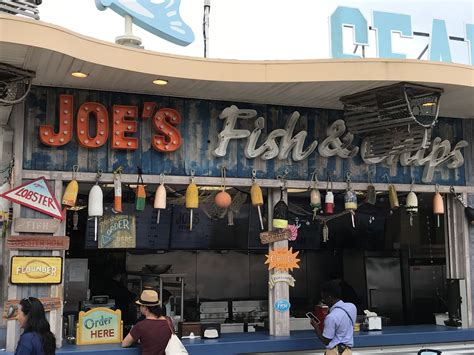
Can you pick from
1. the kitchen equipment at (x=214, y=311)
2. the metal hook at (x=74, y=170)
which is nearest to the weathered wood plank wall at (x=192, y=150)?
the metal hook at (x=74, y=170)

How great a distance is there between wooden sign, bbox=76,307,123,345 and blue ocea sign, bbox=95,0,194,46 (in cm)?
350

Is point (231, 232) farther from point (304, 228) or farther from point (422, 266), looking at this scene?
point (422, 266)

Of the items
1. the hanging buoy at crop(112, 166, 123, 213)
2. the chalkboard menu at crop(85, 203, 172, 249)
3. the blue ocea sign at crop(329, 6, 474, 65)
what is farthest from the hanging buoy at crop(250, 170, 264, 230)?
Result: the chalkboard menu at crop(85, 203, 172, 249)

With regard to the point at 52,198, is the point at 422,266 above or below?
below

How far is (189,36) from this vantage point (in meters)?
7.61

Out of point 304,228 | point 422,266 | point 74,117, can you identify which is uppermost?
point 74,117

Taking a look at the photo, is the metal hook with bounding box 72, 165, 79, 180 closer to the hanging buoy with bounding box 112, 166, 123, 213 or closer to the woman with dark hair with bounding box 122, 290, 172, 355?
the hanging buoy with bounding box 112, 166, 123, 213

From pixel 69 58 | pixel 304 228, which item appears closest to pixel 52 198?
pixel 69 58

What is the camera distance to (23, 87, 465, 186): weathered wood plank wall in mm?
7016

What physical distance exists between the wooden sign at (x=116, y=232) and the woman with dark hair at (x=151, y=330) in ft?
6.55

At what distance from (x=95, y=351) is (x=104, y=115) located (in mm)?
2747

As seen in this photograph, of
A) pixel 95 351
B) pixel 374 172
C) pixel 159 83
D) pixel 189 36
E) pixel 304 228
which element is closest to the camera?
pixel 95 351

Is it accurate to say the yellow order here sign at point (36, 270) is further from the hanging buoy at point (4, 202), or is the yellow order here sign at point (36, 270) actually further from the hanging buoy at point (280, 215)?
the hanging buoy at point (280, 215)

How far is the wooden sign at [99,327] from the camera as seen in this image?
7105 mm
